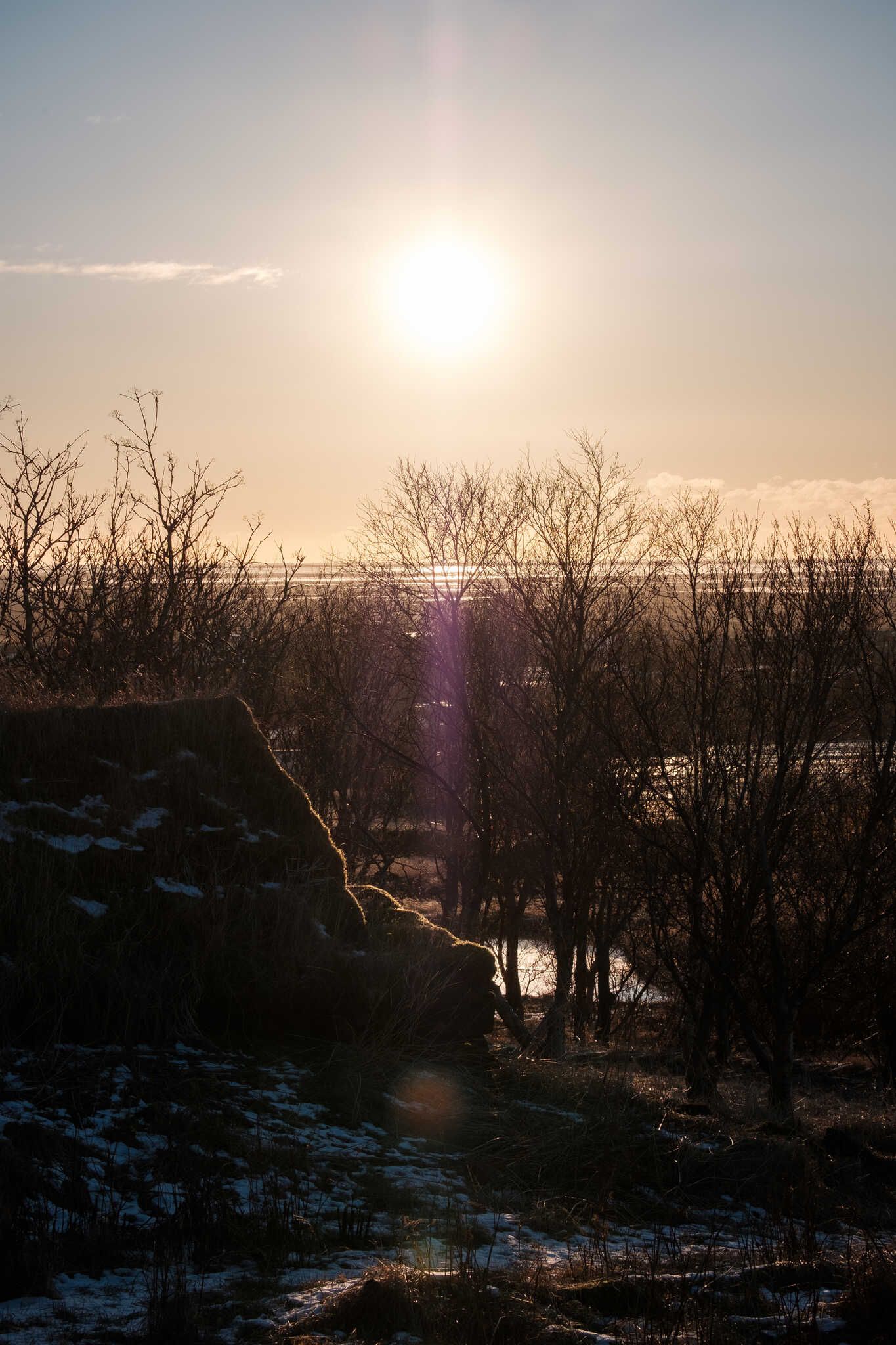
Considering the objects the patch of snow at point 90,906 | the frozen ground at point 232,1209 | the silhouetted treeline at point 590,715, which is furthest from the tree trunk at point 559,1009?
the patch of snow at point 90,906

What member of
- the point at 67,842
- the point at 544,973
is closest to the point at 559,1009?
the point at 67,842

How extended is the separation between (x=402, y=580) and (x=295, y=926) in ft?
53.5

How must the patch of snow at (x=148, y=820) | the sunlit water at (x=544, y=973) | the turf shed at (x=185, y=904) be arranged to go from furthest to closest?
the sunlit water at (x=544, y=973)
the patch of snow at (x=148, y=820)
the turf shed at (x=185, y=904)

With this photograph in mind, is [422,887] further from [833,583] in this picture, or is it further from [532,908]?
[833,583]

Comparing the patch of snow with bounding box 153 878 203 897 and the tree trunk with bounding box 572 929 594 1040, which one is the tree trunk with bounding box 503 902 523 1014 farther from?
the patch of snow with bounding box 153 878 203 897

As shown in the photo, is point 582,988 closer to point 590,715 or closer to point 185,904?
point 590,715

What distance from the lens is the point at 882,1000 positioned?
739 inches

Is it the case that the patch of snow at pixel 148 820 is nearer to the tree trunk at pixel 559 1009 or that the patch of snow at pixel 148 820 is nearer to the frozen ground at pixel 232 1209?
the frozen ground at pixel 232 1209

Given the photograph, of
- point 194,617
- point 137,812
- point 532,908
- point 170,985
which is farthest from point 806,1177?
point 532,908

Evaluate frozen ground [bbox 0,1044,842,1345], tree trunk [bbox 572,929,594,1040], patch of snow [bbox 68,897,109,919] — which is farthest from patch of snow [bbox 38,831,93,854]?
tree trunk [bbox 572,929,594,1040]

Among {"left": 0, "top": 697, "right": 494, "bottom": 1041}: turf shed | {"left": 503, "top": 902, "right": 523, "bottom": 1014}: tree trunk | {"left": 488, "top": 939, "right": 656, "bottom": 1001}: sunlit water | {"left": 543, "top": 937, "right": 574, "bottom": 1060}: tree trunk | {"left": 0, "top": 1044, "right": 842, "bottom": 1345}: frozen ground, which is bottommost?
{"left": 488, "top": 939, "right": 656, "bottom": 1001}: sunlit water

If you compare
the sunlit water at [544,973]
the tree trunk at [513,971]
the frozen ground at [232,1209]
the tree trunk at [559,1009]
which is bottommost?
the sunlit water at [544,973]

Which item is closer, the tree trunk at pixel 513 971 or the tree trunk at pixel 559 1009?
the tree trunk at pixel 559 1009

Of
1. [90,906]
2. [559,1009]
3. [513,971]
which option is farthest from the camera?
[513,971]
